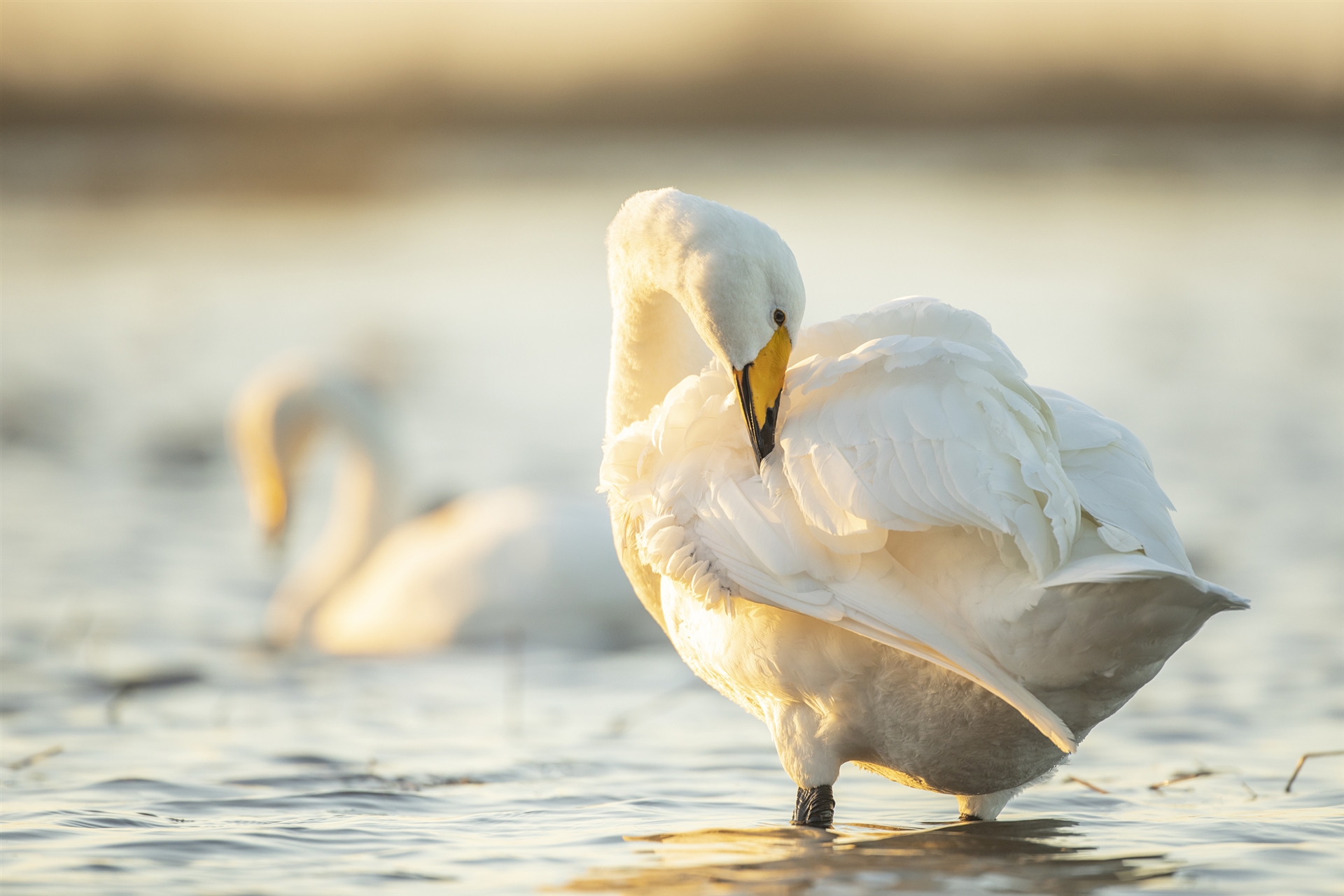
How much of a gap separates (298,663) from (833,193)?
23564mm

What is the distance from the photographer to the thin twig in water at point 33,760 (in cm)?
530

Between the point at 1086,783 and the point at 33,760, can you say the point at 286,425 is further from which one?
the point at 1086,783

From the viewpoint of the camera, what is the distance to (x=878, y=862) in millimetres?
4238

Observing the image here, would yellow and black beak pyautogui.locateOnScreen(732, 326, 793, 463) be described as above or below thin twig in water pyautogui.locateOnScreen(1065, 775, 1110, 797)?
above

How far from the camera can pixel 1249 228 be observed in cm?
2416

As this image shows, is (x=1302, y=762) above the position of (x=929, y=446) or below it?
below

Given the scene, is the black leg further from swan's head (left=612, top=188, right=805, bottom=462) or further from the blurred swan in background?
the blurred swan in background

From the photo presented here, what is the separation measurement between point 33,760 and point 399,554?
3.60 meters

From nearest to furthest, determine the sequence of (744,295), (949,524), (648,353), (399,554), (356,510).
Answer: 1. (949,524)
2. (744,295)
3. (648,353)
4. (399,554)
5. (356,510)

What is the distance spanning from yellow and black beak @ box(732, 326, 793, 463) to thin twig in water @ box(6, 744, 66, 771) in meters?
2.55

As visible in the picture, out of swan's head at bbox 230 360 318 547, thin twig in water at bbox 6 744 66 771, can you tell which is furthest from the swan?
swan's head at bbox 230 360 318 547

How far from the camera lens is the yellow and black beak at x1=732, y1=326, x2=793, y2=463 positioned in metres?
4.05

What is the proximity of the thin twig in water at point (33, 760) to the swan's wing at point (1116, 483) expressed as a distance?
312 cm

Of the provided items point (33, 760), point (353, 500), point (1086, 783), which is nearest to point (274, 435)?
point (353, 500)
